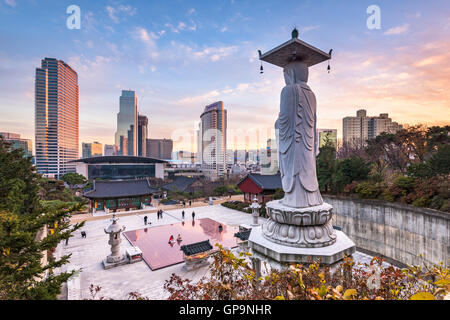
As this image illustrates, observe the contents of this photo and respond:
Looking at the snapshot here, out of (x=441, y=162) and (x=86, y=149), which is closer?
(x=441, y=162)

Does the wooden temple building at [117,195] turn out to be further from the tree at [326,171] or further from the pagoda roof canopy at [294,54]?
the pagoda roof canopy at [294,54]

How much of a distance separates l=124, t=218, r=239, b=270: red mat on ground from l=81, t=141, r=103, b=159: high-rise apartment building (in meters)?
123

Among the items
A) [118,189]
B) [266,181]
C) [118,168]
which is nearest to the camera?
[118,189]

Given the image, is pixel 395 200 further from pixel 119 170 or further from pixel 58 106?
pixel 58 106

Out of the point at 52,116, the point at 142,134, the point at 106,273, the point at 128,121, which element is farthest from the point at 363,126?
the point at 128,121

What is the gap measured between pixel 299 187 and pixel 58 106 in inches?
3262

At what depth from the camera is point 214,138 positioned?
243 feet

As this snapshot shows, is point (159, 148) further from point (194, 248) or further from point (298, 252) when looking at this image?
point (298, 252)

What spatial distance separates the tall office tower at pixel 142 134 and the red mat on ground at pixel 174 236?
408 feet

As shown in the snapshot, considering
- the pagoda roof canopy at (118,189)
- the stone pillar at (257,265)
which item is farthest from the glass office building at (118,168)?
the stone pillar at (257,265)

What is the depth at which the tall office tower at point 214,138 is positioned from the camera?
70.1 metres

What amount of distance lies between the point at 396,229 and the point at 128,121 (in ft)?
469

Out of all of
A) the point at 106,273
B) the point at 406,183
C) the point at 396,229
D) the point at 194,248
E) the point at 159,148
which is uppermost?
the point at 159,148

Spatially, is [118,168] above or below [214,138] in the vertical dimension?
below
